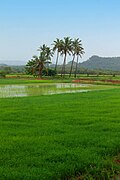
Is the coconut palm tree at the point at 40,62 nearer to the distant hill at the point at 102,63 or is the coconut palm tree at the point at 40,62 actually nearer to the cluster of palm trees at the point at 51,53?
the cluster of palm trees at the point at 51,53

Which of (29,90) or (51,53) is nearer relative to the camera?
(29,90)

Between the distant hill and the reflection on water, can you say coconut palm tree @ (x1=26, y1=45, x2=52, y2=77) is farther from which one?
the distant hill

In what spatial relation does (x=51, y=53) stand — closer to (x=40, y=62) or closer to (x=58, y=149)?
(x=40, y=62)

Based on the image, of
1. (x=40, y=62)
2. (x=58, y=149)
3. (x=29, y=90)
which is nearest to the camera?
(x=58, y=149)

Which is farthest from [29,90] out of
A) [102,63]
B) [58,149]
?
[102,63]

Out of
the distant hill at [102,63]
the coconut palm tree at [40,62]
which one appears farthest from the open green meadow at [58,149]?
the distant hill at [102,63]

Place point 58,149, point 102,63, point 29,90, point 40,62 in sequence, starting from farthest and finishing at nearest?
point 102,63 < point 40,62 < point 29,90 < point 58,149

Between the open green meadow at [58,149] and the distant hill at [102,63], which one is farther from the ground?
the distant hill at [102,63]

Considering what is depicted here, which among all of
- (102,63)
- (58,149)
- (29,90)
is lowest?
(29,90)

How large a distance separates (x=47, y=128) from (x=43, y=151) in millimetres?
2556

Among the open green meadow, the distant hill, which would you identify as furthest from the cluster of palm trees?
the distant hill

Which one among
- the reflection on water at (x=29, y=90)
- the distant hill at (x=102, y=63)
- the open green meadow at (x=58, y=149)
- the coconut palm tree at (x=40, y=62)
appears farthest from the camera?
the distant hill at (x=102, y=63)

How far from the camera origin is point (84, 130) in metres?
8.71

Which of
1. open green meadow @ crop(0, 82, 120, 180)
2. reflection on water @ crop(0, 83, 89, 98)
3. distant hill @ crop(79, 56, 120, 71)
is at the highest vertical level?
distant hill @ crop(79, 56, 120, 71)
